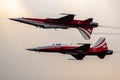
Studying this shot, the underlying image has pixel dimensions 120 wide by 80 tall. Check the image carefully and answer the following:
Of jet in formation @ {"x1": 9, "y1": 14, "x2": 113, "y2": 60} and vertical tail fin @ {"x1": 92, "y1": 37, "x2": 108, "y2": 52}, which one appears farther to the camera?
vertical tail fin @ {"x1": 92, "y1": 37, "x2": 108, "y2": 52}

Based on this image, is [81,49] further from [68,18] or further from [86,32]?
[68,18]

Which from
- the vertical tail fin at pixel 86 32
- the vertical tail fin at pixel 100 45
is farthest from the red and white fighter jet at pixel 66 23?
the vertical tail fin at pixel 100 45

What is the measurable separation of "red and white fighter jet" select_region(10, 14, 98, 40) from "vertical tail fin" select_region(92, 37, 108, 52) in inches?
4.9

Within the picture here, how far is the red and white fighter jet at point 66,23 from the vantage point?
3025 millimetres

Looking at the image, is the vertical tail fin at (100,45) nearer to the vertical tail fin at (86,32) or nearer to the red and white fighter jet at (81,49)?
the red and white fighter jet at (81,49)

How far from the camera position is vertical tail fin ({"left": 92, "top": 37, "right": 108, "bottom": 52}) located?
3.24m

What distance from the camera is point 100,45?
10.7 ft

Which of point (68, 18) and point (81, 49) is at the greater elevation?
point (68, 18)

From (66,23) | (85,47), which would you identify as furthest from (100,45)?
(66,23)

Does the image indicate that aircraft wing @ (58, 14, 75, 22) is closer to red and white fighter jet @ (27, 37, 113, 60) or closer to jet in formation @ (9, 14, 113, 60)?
jet in formation @ (9, 14, 113, 60)

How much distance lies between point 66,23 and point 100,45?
0.44m

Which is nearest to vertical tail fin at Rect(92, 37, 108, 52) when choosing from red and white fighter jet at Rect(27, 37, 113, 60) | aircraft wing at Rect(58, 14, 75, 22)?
red and white fighter jet at Rect(27, 37, 113, 60)

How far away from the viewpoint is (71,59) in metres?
3.16

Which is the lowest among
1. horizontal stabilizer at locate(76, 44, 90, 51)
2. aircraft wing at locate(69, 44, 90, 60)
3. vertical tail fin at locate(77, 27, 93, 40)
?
aircraft wing at locate(69, 44, 90, 60)
